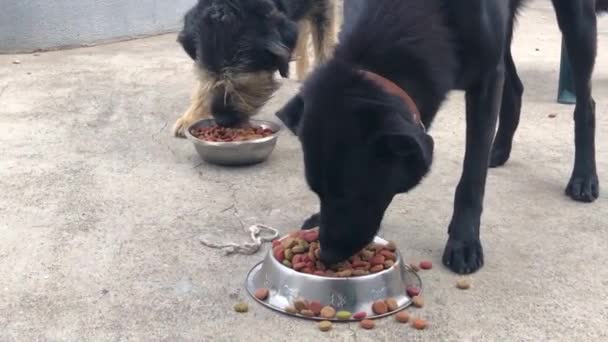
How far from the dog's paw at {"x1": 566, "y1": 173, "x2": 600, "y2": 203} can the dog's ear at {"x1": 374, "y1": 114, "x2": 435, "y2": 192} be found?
162cm

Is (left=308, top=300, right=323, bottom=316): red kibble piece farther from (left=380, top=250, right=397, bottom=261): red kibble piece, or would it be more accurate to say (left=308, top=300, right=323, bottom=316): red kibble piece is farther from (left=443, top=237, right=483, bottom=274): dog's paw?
(left=443, top=237, right=483, bottom=274): dog's paw

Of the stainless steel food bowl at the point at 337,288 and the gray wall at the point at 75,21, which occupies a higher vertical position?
the stainless steel food bowl at the point at 337,288

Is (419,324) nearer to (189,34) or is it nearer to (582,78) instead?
(582,78)

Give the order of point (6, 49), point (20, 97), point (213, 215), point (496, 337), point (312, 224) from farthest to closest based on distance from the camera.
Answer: point (6, 49) → point (20, 97) → point (213, 215) → point (312, 224) → point (496, 337)

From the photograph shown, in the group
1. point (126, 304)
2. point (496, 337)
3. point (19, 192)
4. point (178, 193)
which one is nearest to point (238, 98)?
point (178, 193)

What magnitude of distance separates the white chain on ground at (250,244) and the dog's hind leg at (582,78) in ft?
4.89

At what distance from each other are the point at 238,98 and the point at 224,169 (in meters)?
0.39

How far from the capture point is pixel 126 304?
2887mm

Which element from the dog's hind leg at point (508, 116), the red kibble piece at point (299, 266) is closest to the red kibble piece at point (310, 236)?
the red kibble piece at point (299, 266)

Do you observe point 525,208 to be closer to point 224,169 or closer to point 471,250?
point 471,250

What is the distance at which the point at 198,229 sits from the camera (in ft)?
11.7

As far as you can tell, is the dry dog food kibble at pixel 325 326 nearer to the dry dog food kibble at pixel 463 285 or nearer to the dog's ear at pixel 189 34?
the dry dog food kibble at pixel 463 285

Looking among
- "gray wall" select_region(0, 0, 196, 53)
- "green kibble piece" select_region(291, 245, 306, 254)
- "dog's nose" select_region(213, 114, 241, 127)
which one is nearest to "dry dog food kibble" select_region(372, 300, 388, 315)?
"green kibble piece" select_region(291, 245, 306, 254)

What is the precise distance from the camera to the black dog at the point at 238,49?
4203mm
